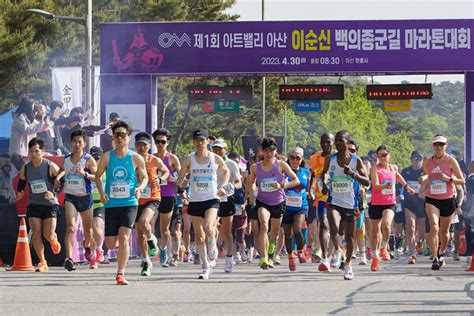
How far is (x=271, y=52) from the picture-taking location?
96.4ft

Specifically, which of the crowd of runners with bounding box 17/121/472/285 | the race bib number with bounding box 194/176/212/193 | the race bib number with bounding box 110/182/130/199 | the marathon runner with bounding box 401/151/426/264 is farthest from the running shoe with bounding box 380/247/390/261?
the race bib number with bounding box 110/182/130/199

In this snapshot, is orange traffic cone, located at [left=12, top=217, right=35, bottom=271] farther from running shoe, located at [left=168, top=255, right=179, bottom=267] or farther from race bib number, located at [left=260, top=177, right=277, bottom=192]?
race bib number, located at [left=260, top=177, right=277, bottom=192]

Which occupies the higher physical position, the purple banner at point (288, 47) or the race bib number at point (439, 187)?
the purple banner at point (288, 47)

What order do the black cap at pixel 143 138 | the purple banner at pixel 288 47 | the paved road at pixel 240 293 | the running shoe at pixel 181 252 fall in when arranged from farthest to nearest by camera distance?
the purple banner at pixel 288 47 → the running shoe at pixel 181 252 → the black cap at pixel 143 138 → the paved road at pixel 240 293

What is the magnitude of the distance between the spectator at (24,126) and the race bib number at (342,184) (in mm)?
6119

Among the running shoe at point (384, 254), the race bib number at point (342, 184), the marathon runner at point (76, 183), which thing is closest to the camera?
the race bib number at point (342, 184)

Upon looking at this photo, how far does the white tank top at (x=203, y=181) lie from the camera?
635 inches

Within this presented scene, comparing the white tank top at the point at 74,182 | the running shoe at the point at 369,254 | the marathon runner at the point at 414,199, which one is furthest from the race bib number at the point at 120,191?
the marathon runner at the point at 414,199

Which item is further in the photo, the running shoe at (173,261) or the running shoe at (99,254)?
the running shoe at (173,261)

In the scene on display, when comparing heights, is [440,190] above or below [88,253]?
above

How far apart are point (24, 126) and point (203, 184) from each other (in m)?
5.64

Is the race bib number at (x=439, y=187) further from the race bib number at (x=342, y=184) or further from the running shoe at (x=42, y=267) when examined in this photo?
the running shoe at (x=42, y=267)

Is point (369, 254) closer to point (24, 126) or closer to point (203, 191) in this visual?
point (24, 126)

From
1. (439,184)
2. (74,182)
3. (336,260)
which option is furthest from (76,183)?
(439,184)
